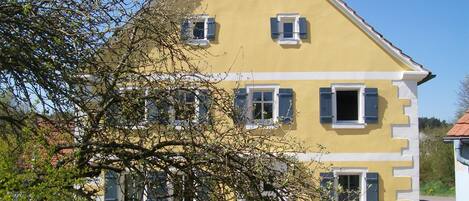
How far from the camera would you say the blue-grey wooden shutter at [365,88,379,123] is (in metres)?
16.7

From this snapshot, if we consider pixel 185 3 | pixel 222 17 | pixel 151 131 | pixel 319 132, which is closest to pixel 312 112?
pixel 319 132

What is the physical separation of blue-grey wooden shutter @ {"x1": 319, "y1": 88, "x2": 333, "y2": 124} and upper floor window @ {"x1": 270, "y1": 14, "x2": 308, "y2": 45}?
4.61ft

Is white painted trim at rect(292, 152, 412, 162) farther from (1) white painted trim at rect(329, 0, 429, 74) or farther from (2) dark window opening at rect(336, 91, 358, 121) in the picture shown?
(1) white painted trim at rect(329, 0, 429, 74)

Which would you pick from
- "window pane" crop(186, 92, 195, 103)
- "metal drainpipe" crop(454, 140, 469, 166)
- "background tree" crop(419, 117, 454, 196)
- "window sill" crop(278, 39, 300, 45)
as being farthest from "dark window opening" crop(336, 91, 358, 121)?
"background tree" crop(419, 117, 454, 196)

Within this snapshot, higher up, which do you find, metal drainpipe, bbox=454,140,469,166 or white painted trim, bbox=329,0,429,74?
white painted trim, bbox=329,0,429,74

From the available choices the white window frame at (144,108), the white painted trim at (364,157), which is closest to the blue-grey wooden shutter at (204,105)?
the white window frame at (144,108)

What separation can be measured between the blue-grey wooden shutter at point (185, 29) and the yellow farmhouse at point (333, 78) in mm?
9109

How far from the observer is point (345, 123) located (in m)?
16.8

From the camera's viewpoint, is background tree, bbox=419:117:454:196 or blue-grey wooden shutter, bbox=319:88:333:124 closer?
blue-grey wooden shutter, bbox=319:88:333:124

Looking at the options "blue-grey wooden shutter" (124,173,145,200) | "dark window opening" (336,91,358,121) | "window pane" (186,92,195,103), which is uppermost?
"dark window opening" (336,91,358,121)

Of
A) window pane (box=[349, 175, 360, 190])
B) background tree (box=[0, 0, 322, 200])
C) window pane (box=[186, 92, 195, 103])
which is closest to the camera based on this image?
background tree (box=[0, 0, 322, 200])

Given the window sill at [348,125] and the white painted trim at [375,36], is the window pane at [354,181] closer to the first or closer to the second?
the window sill at [348,125]

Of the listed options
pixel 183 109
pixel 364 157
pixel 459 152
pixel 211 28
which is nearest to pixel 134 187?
pixel 183 109

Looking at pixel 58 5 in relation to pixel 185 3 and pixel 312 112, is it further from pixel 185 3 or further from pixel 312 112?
pixel 312 112
